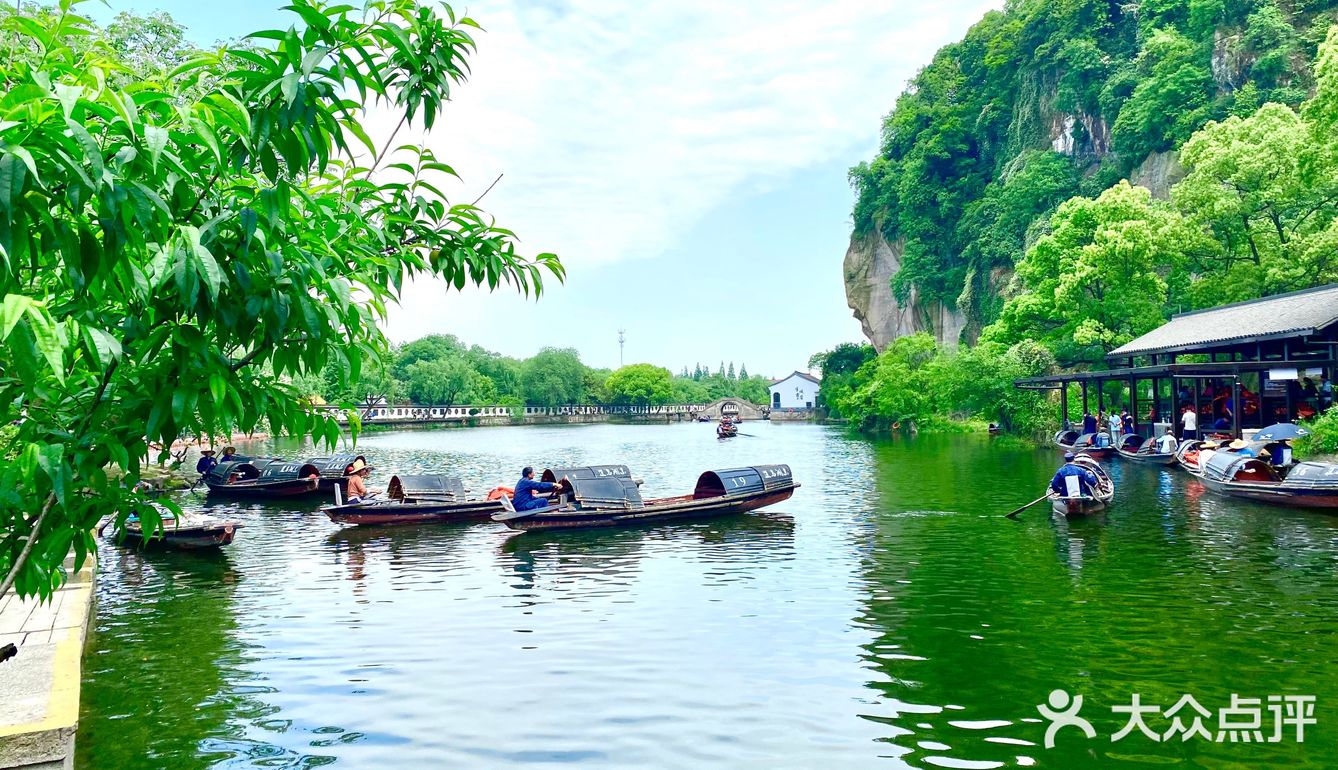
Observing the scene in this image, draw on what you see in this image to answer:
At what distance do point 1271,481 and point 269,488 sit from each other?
3056 cm

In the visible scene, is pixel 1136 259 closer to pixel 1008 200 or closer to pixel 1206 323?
pixel 1206 323

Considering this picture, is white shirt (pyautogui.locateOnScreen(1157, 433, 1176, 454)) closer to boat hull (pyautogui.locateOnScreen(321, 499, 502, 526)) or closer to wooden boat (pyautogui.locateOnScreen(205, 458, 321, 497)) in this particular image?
boat hull (pyautogui.locateOnScreen(321, 499, 502, 526))

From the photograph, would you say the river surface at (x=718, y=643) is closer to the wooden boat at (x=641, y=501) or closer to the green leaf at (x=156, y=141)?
the wooden boat at (x=641, y=501)

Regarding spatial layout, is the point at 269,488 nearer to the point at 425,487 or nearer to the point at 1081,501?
the point at 425,487

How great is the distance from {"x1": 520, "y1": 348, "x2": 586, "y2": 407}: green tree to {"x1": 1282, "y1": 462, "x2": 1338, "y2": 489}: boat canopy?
115068 mm

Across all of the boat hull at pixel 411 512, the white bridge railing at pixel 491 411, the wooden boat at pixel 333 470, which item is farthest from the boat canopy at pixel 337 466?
the white bridge railing at pixel 491 411

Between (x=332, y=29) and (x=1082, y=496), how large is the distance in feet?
71.7

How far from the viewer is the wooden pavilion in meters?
29.6

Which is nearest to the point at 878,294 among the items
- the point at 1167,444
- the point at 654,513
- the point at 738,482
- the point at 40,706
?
the point at 1167,444

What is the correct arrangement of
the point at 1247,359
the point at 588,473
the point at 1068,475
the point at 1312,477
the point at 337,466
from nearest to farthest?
the point at 1312,477 < the point at 1068,475 < the point at 588,473 < the point at 337,466 < the point at 1247,359

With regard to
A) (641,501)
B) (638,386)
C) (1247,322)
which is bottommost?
(641,501)

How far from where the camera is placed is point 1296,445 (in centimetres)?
2736

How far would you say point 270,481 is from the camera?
102 feet

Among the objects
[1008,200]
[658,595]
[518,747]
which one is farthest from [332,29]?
[1008,200]
